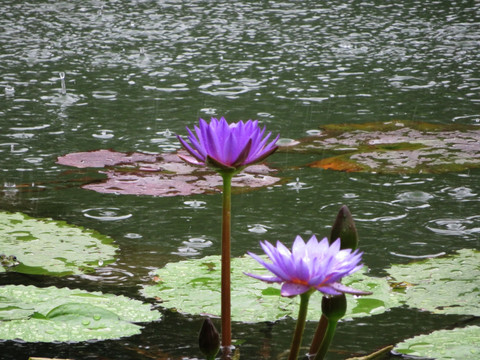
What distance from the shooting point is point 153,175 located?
9.63 feet

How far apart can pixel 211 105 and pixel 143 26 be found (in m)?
2.77

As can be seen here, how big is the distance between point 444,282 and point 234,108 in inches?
92.9

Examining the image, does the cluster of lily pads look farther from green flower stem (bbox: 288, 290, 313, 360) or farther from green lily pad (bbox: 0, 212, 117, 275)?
green flower stem (bbox: 288, 290, 313, 360)

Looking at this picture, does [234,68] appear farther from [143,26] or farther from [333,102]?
[143,26]

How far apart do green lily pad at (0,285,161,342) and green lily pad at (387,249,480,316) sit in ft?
2.13

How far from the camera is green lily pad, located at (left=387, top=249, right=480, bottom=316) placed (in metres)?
1.73

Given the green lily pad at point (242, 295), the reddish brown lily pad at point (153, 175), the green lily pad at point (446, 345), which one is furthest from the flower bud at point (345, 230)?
the reddish brown lily pad at point (153, 175)

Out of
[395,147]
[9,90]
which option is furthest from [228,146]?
[9,90]

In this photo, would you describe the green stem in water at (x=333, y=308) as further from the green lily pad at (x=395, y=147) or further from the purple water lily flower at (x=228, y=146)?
the green lily pad at (x=395, y=147)

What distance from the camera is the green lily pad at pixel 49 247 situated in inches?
78.5

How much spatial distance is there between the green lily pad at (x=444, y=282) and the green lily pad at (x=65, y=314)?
65 centimetres

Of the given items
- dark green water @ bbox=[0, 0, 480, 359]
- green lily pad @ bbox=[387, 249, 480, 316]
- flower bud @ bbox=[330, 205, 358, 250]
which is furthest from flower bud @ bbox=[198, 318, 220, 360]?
green lily pad @ bbox=[387, 249, 480, 316]

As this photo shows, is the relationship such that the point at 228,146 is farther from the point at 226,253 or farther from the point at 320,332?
the point at 320,332

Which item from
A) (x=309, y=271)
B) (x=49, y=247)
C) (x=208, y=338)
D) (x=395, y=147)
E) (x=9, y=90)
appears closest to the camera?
(x=309, y=271)
